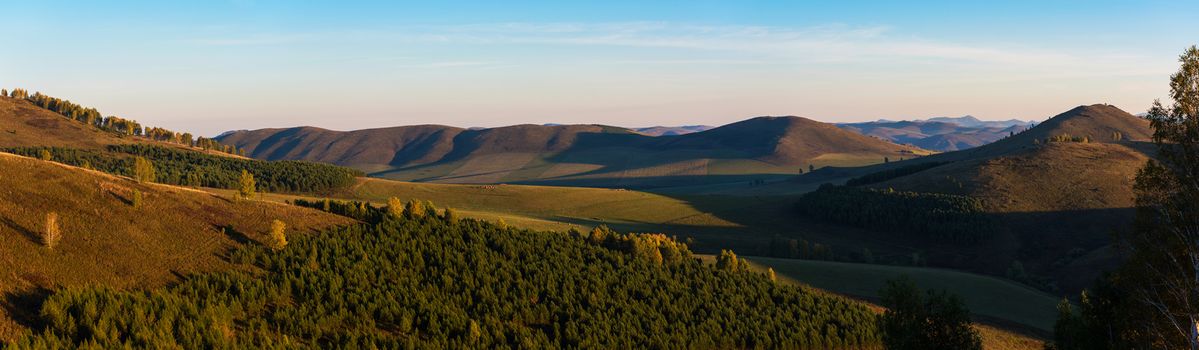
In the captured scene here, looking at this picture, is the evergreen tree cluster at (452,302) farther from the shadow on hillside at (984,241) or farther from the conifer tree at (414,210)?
the shadow on hillside at (984,241)

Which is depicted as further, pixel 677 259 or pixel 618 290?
pixel 677 259

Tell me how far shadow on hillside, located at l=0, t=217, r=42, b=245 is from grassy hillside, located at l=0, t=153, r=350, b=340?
0.06m

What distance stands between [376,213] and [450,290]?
2201 cm

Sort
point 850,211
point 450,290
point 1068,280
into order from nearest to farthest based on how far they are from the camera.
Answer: point 450,290
point 1068,280
point 850,211

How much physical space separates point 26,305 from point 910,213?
179 metres

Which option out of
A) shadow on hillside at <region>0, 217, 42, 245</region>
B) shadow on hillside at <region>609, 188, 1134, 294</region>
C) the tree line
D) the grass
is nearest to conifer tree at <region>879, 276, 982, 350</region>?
A: the tree line

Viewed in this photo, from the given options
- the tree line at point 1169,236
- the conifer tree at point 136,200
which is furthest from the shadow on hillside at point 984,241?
the tree line at point 1169,236

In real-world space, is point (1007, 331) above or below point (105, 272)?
below

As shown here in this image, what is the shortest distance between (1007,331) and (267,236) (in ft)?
277

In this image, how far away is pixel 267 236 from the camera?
65.4 metres

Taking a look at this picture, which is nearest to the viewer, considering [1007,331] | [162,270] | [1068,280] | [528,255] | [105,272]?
[105,272]

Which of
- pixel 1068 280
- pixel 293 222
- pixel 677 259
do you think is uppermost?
pixel 293 222

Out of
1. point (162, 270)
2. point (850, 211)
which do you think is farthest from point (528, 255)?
point (850, 211)

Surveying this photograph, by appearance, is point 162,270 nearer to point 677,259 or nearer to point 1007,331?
point 677,259
